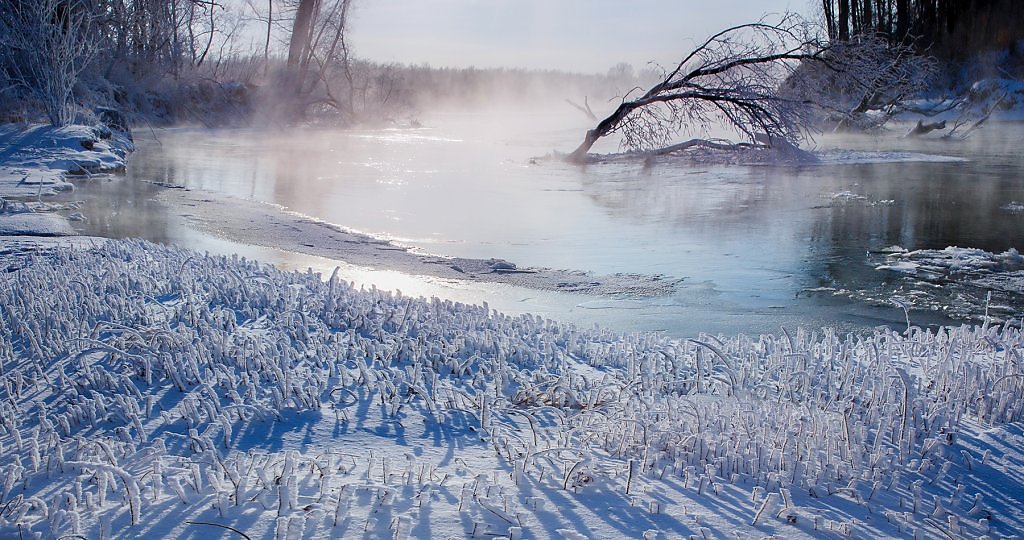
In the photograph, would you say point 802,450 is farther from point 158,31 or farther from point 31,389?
point 158,31

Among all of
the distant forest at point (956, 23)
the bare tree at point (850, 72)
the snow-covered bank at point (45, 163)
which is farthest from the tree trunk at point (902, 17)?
the snow-covered bank at point (45, 163)

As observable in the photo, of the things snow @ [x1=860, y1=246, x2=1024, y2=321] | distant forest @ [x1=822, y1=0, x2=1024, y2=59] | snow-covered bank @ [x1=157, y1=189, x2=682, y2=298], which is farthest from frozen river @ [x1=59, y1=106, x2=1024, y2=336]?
distant forest @ [x1=822, y1=0, x2=1024, y2=59]

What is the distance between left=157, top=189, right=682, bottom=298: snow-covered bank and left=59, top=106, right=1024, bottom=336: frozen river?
1.13ft

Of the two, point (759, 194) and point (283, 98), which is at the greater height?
point (283, 98)

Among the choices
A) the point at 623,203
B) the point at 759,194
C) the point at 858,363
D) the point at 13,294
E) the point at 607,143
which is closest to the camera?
the point at 858,363

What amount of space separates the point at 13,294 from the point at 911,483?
→ 21.7 feet

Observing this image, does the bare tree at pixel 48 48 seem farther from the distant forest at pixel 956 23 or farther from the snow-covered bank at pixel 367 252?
the distant forest at pixel 956 23

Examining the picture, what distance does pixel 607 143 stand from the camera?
1181 inches

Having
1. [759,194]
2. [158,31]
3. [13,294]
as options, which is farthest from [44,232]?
[158,31]

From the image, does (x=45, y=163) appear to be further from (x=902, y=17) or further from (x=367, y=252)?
(x=902, y=17)

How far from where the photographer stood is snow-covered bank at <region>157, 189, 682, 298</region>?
9.76 metres

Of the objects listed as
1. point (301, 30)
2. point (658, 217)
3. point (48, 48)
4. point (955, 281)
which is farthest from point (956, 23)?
point (48, 48)

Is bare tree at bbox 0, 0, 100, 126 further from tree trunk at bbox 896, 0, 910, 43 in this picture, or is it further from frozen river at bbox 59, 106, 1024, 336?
tree trunk at bbox 896, 0, 910, 43

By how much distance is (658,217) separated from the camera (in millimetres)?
14680
